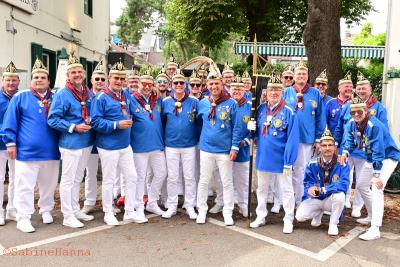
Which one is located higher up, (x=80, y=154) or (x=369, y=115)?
(x=369, y=115)

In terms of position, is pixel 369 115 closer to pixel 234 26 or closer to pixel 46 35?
pixel 46 35

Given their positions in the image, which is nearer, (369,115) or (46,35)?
(369,115)

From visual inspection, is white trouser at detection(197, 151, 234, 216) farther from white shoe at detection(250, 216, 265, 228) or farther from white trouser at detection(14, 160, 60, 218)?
white trouser at detection(14, 160, 60, 218)

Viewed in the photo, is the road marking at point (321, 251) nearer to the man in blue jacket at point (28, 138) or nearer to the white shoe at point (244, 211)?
the white shoe at point (244, 211)

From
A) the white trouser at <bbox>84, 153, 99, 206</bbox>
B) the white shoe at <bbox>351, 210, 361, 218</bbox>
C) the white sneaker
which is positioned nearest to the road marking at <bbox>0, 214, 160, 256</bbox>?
the white sneaker

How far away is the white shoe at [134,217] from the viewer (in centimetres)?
621

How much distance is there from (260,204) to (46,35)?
9.52 meters

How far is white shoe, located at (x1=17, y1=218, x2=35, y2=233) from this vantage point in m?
5.73

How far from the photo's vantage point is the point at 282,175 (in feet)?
19.2

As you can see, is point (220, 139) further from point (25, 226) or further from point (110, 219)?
point (25, 226)

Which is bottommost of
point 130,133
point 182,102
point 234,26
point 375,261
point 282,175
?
point 375,261

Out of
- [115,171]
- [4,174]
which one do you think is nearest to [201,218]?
[115,171]

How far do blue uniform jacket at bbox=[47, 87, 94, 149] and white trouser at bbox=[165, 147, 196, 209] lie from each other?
1317mm

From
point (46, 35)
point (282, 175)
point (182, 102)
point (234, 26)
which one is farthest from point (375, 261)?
point (234, 26)
